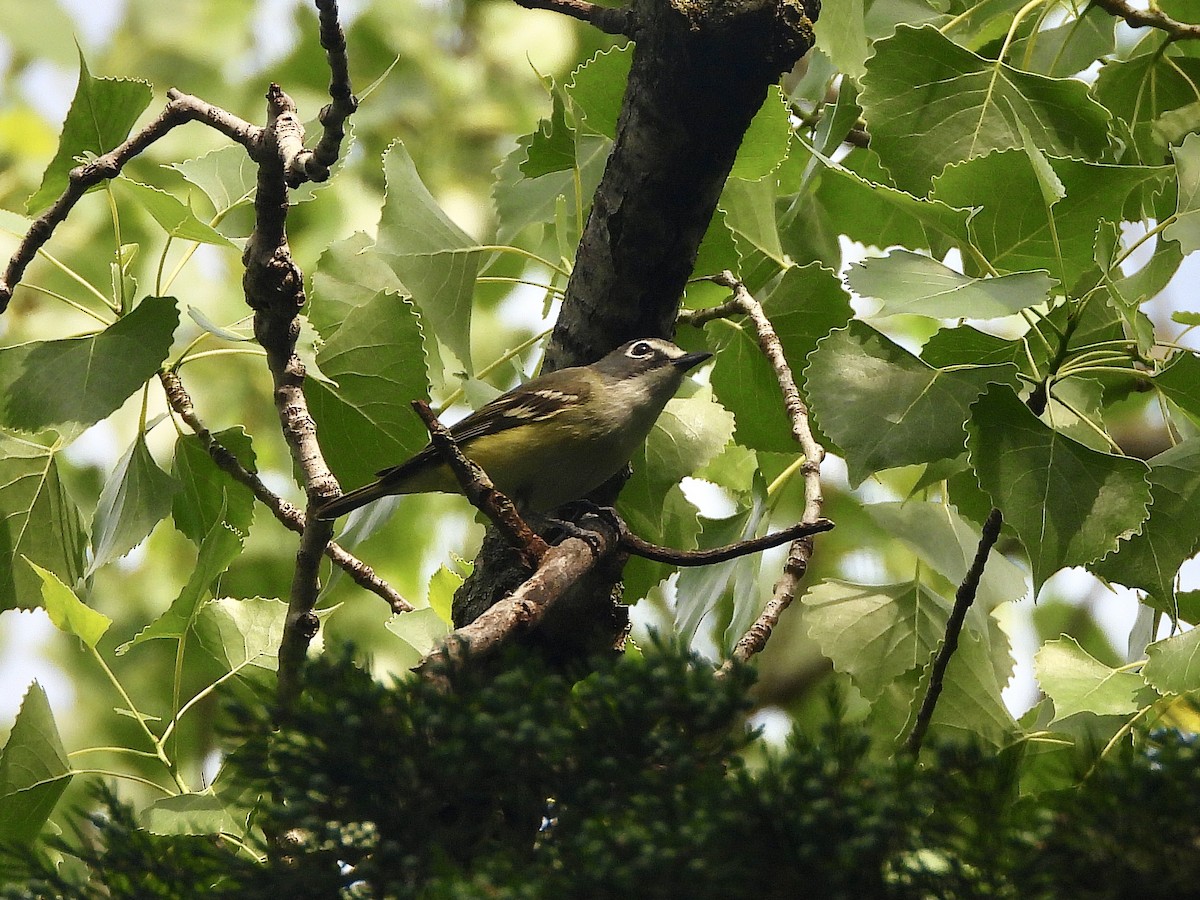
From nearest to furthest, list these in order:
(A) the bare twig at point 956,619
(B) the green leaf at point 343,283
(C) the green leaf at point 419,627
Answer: (A) the bare twig at point 956,619 < (C) the green leaf at point 419,627 < (B) the green leaf at point 343,283

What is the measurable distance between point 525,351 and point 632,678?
1.96 metres

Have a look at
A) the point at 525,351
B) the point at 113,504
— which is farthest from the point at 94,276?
the point at 525,351

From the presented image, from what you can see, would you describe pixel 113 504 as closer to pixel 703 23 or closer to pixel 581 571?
pixel 581 571

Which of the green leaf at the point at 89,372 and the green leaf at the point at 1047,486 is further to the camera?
the green leaf at the point at 89,372

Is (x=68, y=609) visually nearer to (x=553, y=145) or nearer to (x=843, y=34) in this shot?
(x=553, y=145)

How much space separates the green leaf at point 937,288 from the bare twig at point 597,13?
0.63 m

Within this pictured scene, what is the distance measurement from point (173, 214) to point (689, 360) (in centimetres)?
127

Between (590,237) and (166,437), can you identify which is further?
(166,437)

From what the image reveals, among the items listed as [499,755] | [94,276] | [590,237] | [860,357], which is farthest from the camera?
[94,276]

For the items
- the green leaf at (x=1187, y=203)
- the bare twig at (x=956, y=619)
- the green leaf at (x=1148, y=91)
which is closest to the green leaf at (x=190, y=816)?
the bare twig at (x=956, y=619)

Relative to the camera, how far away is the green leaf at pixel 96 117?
268 cm

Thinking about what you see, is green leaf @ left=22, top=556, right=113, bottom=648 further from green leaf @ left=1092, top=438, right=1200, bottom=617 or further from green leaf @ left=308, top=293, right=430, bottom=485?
green leaf @ left=1092, top=438, right=1200, bottom=617

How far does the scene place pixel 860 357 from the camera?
2.29m

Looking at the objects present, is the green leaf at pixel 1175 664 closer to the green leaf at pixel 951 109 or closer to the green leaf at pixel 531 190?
the green leaf at pixel 951 109
